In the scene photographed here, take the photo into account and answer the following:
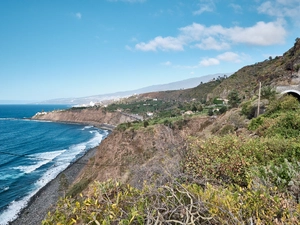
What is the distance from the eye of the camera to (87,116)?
11025cm

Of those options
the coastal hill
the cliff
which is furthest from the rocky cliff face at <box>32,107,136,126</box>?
the coastal hill

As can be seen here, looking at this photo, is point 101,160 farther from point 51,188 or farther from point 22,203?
point 22,203

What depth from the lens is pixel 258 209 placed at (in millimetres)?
3248

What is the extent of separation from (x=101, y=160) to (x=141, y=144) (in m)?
6.89

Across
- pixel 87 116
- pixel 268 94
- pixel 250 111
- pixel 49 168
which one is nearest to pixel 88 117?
pixel 87 116

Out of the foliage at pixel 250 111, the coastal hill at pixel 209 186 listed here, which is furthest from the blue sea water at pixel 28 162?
the foliage at pixel 250 111

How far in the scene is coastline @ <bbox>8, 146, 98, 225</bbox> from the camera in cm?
2369

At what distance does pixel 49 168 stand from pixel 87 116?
236ft

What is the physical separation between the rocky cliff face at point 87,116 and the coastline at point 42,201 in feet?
194

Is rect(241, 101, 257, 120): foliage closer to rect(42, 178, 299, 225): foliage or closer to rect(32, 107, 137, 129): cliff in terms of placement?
rect(42, 178, 299, 225): foliage

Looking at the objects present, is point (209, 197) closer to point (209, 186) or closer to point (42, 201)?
point (209, 186)

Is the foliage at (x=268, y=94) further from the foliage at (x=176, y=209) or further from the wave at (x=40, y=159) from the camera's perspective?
the wave at (x=40, y=159)

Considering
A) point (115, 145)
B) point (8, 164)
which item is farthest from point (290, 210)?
point (8, 164)

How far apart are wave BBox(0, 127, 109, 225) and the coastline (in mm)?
597
